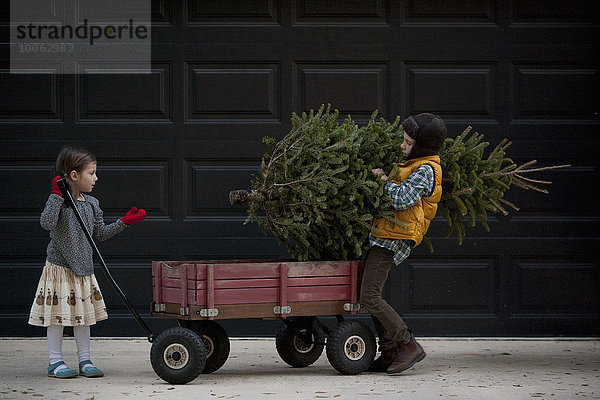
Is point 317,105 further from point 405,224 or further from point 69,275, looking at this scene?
point 69,275

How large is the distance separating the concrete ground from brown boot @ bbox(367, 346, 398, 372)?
0.16 m

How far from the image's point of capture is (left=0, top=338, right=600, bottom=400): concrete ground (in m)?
5.70

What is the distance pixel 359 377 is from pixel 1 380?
2.24 meters

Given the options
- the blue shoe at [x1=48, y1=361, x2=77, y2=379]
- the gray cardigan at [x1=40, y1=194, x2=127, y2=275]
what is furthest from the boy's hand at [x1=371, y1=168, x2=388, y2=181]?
the blue shoe at [x1=48, y1=361, x2=77, y2=379]

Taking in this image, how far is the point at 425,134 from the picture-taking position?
6176 mm

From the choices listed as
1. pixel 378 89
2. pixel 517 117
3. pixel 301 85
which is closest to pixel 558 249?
pixel 517 117

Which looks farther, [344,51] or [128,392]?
[344,51]

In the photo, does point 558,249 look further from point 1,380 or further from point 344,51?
point 1,380

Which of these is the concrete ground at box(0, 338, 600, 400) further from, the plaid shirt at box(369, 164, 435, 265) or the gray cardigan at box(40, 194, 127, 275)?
the plaid shirt at box(369, 164, 435, 265)

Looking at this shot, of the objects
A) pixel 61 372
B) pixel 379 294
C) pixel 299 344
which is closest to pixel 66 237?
pixel 61 372

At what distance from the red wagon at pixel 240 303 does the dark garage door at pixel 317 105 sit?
1.69 m

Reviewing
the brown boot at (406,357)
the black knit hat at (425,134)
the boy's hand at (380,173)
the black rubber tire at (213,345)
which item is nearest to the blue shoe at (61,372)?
the black rubber tire at (213,345)

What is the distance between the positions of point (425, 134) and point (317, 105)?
2.04 metres

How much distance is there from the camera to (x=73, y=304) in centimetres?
627
